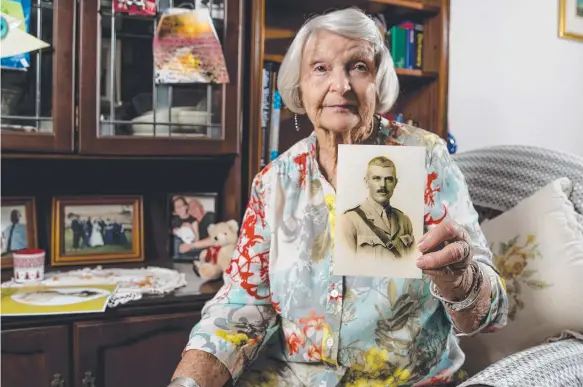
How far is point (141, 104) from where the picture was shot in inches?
56.4

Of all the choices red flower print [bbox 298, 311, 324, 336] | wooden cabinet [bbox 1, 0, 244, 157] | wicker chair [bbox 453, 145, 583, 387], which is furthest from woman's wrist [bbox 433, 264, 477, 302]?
wooden cabinet [bbox 1, 0, 244, 157]

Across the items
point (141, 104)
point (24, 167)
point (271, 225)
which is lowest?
point (271, 225)

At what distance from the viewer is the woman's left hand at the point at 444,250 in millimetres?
779

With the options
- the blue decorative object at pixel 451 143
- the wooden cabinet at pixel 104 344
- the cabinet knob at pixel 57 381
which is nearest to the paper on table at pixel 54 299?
the wooden cabinet at pixel 104 344

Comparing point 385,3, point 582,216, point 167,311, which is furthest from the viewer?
point 385,3

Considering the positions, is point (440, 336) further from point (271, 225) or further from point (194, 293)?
point (194, 293)

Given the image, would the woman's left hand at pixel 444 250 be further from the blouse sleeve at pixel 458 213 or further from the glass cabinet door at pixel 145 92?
the glass cabinet door at pixel 145 92

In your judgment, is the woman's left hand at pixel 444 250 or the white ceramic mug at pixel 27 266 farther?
the white ceramic mug at pixel 27 266

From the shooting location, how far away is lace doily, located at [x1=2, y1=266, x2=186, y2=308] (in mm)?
1313

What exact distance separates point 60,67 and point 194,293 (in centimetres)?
64

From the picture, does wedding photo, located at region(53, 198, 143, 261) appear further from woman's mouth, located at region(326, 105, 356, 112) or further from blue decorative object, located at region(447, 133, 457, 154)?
blue decorative object, located at region(447, 133, 457, 154)

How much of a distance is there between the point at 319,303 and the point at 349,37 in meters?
0.48

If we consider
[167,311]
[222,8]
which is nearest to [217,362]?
[167,311]

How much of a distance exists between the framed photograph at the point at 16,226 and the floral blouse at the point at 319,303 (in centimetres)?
76
